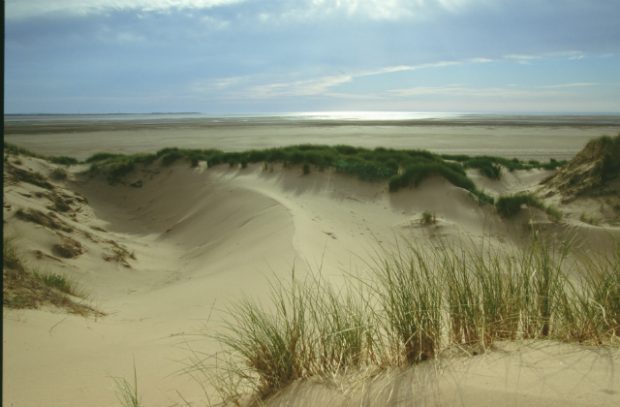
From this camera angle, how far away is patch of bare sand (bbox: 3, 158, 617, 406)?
3.09 metres

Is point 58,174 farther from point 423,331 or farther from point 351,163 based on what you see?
point 423,331

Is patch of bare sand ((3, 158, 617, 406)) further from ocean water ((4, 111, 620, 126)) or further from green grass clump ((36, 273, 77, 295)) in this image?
ocean water ((4, 111, 620, 126))

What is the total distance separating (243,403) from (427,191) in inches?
337

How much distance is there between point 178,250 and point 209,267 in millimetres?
2111

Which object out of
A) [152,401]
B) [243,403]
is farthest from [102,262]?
[243,403]

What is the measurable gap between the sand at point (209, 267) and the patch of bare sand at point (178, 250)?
0.02 m

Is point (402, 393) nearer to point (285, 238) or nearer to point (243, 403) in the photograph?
point (243, 403)

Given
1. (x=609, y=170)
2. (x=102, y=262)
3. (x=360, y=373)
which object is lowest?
(x=102, y=262)

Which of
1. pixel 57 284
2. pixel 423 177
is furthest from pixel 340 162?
pixel 57 284

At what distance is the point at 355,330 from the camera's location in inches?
95.4

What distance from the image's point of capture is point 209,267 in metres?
6.90

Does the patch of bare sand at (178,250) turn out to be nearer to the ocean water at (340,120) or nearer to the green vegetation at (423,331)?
the green vegetation at (423,331)

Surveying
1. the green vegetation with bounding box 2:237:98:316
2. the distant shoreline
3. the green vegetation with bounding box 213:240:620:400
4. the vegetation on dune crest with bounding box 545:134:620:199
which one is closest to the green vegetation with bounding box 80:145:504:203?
the vegetation on dune crest with bounding box 545:134:620:199

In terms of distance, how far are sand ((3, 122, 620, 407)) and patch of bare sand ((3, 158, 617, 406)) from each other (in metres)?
0.02
